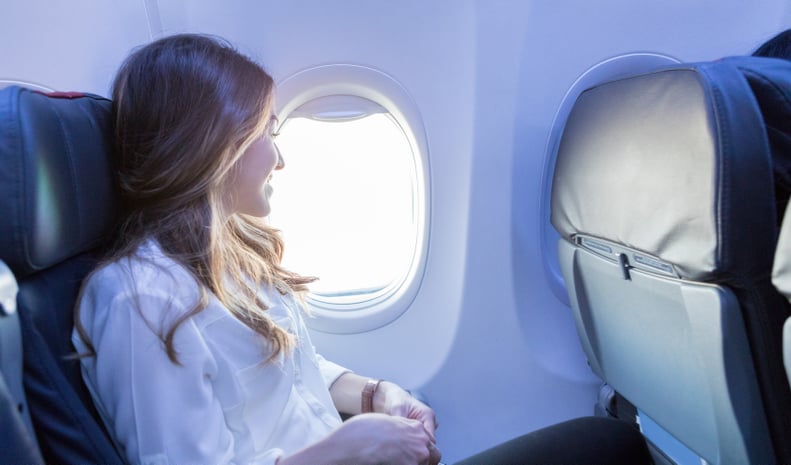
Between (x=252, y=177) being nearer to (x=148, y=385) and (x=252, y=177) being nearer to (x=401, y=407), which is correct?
(x=148, y=385)

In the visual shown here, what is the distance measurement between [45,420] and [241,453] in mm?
340

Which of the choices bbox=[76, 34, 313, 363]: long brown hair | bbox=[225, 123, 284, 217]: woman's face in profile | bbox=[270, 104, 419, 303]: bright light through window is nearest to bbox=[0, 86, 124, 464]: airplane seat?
bbox=[76, 34, 313, 363]: long brown hair

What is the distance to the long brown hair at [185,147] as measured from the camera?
1060 millimetres

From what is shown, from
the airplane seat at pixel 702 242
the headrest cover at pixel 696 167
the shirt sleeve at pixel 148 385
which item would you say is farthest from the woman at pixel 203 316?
the headrest cover at pixel 696 167

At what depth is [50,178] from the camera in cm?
85

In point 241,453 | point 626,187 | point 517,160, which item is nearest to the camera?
point 241,453

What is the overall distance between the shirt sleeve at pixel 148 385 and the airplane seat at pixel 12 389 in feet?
0.42

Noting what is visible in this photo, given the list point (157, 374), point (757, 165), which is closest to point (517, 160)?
point (757, 165)

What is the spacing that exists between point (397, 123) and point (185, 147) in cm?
104

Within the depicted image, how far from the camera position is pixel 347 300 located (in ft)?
6.99

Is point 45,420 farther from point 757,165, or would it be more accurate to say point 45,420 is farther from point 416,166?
point 416,166

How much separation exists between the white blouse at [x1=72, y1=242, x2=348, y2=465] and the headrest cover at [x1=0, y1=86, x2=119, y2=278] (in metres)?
0.10

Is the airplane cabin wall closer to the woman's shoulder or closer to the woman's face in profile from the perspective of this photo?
the woman's face in profile

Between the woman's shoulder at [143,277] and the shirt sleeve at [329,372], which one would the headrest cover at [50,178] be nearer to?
the woman's shoulder at [143,277]
